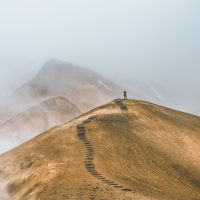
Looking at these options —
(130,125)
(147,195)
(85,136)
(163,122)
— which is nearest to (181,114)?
(163,122)

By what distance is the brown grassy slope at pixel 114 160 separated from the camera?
74.5 m

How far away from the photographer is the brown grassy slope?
244ft

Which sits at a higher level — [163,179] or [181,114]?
[181,114]

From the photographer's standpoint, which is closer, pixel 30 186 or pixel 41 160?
pixel 30 186

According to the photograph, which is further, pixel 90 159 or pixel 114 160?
pixel 114 160

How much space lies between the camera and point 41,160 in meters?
89.0

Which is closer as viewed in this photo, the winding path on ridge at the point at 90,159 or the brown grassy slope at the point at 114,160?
the winding path on ridge at the point at 90,159

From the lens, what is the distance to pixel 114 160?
290ft

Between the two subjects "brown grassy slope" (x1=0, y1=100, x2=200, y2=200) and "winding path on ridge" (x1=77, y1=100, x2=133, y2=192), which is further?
"brown grassy slope" (x1=0, y1=100, x2=200, y2=200)

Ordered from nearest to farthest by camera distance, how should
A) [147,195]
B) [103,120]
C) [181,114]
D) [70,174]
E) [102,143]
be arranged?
[147,195] < [70,174] < [102,143] < [103,120] < [181,114]

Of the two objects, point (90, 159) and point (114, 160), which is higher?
point (114, 160)

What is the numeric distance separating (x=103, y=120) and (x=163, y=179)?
913 inches

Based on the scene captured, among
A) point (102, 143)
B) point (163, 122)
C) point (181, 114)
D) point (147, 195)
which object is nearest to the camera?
point (147, 195)

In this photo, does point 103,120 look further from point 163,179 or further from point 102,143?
point 163,179
